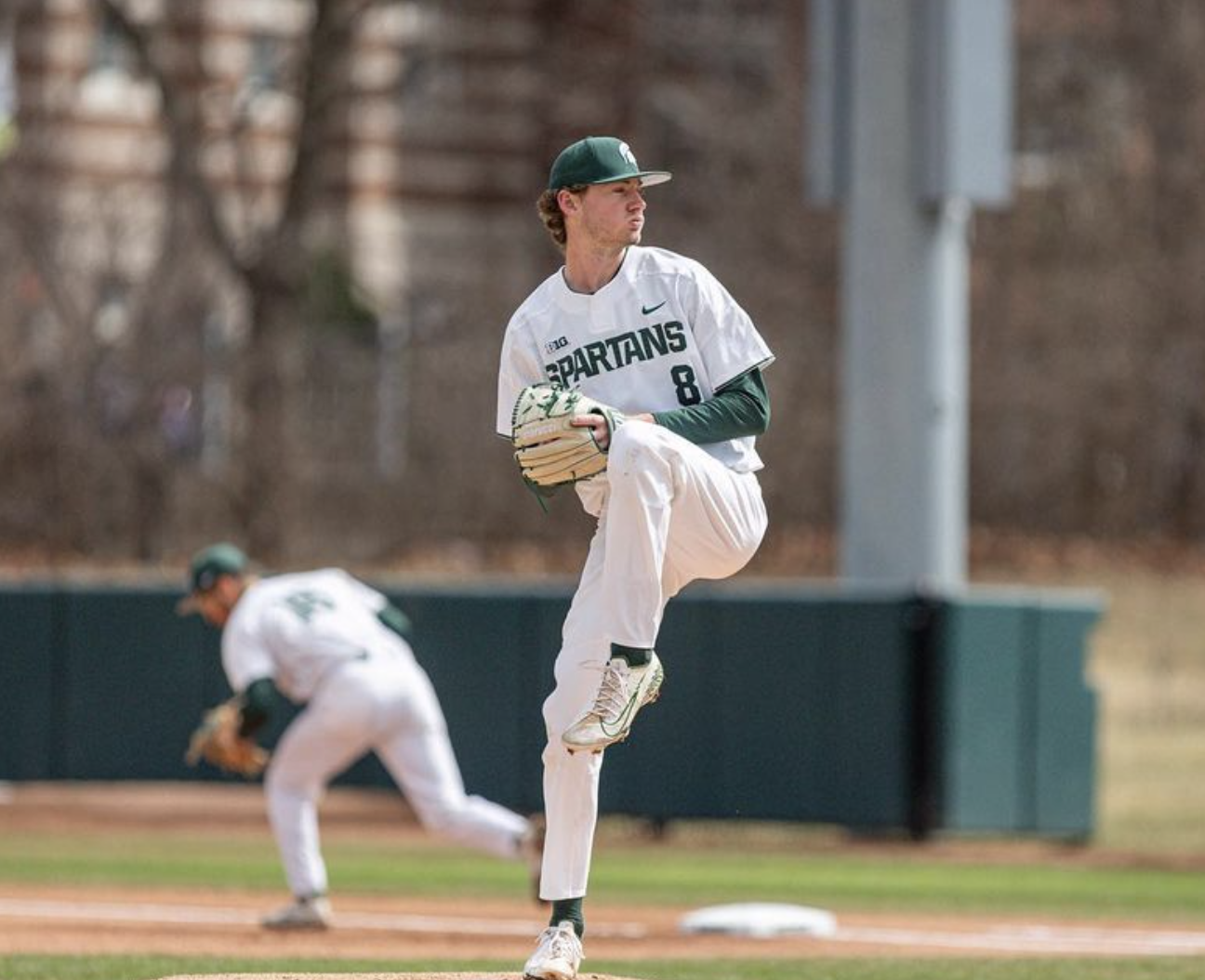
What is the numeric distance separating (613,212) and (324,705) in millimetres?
4525

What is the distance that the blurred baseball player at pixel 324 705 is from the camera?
430 inches

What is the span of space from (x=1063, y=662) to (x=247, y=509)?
35.1 feet

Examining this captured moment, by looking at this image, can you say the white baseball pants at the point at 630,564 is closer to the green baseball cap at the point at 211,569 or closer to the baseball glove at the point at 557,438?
the baseball glove at the point at 557,438

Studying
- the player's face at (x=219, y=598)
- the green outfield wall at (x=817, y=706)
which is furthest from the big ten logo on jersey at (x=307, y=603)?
the green outfield wall at (x=817, y=706)

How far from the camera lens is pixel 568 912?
7.07 m

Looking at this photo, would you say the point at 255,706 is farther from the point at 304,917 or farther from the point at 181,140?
the point at 181,140

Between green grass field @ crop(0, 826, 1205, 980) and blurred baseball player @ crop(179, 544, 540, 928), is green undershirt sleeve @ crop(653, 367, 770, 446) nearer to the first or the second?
green grass field @ crop(0, 826, 1205, 980)

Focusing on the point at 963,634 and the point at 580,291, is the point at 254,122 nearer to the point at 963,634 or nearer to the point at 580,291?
the point at 963,634

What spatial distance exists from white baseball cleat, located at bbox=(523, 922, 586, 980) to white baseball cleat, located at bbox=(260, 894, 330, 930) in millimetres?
4032

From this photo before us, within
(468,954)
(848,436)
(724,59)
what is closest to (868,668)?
(848,436)

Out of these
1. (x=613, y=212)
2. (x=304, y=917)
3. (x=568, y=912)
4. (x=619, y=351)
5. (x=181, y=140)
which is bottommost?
(x=304, y=917)

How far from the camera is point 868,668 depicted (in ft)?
51.3

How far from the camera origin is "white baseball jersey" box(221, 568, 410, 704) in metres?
10.9

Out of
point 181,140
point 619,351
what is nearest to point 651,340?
point 619,351
